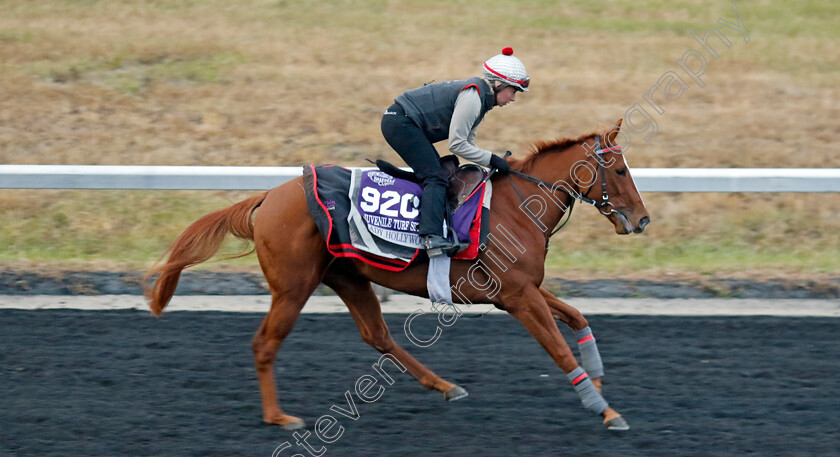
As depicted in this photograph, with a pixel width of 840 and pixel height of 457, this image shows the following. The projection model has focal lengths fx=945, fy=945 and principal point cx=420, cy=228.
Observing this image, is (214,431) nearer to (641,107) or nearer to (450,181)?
(450,181)

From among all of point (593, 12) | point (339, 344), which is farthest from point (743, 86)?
point (339, 344)

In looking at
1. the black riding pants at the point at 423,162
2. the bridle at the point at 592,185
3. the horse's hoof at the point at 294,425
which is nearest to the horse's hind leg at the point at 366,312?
the black riding pants at the point at 423,162

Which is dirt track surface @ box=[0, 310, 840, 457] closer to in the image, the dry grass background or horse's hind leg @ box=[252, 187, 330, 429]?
horse's hind leg @ box=[252, 187, 330, 429]

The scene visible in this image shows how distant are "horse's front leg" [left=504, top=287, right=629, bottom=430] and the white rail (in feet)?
11.0

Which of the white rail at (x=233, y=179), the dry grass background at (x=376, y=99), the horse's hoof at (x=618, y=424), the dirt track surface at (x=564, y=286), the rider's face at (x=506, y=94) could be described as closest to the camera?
the horse's hoof at (x=618, y=424)

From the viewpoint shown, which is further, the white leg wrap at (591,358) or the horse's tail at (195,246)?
the horse's tail at (195,246)

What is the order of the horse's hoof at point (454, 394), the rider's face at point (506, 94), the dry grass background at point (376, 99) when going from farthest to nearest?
1. the dry grass background at point (376, 99)
2. the horse's hoof at point (454, 394)
3. the rider's face at point (506, 94)

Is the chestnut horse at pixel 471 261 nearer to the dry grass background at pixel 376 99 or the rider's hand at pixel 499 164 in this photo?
the rider's hand at pixel 499 164

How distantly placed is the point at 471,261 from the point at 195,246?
1.64m

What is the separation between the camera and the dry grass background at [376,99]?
30.8 ft

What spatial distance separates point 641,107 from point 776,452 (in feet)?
26.6

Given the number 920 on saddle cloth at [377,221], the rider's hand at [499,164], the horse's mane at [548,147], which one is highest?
the horse's mane at [548,147]

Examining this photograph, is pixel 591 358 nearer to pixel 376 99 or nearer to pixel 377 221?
pixel 377 221

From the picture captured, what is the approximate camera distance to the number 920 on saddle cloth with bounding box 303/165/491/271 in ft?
17.5
